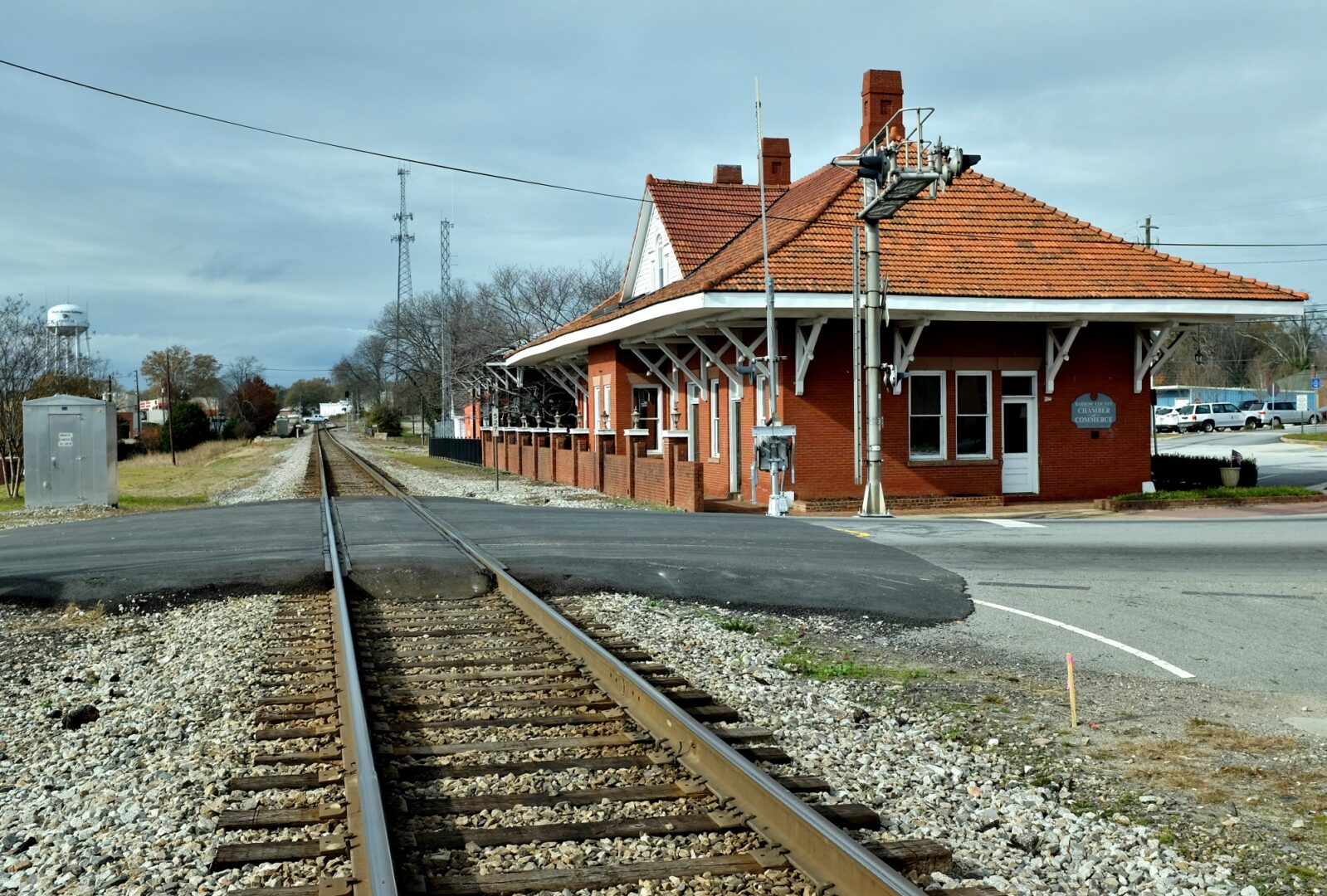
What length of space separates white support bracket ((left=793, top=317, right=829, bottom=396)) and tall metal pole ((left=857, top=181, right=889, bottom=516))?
1.79m

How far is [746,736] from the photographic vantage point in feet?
20.5

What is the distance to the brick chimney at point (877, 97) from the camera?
88.6ft

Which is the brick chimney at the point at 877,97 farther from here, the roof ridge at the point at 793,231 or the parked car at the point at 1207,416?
the parked car at the point at 1207,416

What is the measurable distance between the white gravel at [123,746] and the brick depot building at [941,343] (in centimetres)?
1259

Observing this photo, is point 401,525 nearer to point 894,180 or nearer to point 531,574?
point 531,574

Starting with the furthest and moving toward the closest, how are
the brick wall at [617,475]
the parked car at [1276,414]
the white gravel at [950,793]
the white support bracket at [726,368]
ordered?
the parked car at [1276,414]
the brick wall at [617,475]
the white support bracket at [726,368]
the white gravel at [950,793]

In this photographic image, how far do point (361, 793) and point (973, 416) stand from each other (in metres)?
20.0

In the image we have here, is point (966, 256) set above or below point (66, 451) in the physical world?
above

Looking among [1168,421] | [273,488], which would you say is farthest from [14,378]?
[1168,421]

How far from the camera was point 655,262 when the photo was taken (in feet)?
104

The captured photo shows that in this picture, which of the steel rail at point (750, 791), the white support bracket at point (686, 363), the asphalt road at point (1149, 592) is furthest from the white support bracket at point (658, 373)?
the steel rail at point (750, 791)

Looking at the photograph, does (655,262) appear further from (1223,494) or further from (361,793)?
(361,793)

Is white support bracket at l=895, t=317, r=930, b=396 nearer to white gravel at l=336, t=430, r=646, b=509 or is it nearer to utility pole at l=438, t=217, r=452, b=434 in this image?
white gravel at l=336, t=430, r=646, b=509

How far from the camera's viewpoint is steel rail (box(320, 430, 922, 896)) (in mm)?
4199
